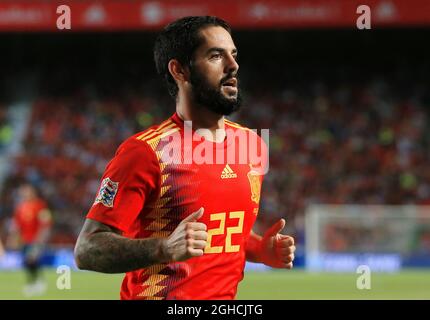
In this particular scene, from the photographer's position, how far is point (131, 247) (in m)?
3.39

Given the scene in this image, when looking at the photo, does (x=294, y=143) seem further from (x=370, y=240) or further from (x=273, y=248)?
(x=273, y=248)

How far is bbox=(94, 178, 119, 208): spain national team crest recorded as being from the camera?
3.54m

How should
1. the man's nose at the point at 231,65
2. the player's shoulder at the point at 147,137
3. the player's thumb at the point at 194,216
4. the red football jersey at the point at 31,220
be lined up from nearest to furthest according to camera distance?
the player's thumb at the point at 194,216
the player's shoulder at the point at 147,137
the man's nose at the point at 231,65
the red football jersey at the point at 31,220

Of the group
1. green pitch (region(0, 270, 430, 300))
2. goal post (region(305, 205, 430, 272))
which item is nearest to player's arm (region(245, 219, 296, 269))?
green pitch (region(0, 270, 430, 300))

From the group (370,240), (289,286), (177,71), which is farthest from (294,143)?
(177,71)

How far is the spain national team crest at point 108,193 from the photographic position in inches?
139

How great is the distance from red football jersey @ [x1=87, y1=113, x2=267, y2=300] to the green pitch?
8.99 meters

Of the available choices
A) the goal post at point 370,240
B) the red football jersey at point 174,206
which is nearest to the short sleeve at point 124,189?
the red football jersey at point 174,206

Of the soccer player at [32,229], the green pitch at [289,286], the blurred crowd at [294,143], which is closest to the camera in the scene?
the green pitch at [289,286]

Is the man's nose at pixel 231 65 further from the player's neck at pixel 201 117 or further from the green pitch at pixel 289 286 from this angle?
the green pitch at pixel 289 286

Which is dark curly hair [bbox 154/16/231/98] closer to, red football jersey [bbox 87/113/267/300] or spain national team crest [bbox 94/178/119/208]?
red football jersey [bbox 87/113/267/300]

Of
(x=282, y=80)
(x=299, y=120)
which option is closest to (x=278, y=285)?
(x=299, y=120)

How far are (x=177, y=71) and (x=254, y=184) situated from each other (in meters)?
0.61
